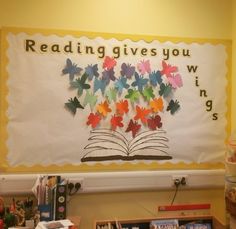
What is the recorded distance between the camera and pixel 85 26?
2109 millimetres

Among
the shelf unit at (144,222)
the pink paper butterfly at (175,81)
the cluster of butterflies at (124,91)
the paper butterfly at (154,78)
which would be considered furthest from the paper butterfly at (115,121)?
the shelf unit at (144,222)

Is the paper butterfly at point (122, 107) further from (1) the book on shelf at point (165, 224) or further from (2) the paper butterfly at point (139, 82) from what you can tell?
(1) the book on shelf at point (165, 224)

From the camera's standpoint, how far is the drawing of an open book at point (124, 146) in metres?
2.11

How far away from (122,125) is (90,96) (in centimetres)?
30

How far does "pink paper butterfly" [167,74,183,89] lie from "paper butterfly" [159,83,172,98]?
35 millimetres

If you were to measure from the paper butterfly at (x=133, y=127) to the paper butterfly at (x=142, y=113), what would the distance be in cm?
4

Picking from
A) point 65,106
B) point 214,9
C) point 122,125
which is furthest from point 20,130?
point 214,9

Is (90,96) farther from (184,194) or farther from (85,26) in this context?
(184,194)

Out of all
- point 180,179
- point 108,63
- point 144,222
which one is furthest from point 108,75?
point 144,222

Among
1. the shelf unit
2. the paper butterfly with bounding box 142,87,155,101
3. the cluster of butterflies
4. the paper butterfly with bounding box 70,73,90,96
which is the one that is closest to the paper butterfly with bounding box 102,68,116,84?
the cluster of butterflies

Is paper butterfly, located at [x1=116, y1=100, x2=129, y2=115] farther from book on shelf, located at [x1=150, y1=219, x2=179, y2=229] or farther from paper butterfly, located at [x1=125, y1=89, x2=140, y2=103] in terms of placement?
book on shelf, located at [x1=150, y1=219, x2=179, y2=229]

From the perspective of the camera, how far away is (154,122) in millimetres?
2160

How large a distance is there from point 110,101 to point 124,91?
0.12m

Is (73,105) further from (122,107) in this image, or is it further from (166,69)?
(166,69)
